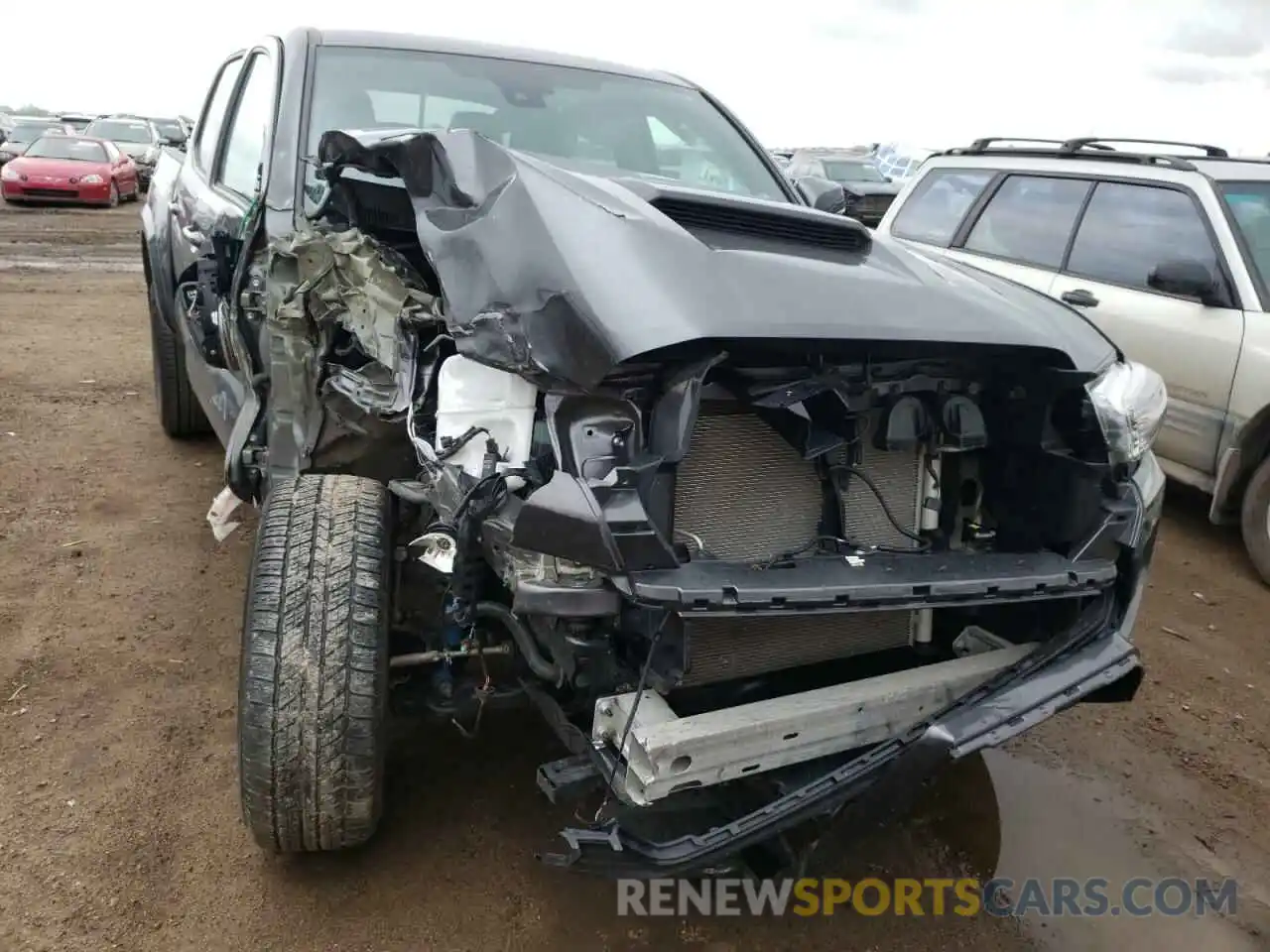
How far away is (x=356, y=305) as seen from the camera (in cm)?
260

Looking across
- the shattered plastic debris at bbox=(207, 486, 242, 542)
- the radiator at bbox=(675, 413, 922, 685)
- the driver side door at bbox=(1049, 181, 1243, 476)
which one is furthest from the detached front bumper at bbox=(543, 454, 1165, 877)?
the driver side door at bbox=(1049, 181, 1243, 476)

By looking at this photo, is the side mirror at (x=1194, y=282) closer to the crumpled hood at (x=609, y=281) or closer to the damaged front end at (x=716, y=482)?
the damaged front end at (x=716, y=482)

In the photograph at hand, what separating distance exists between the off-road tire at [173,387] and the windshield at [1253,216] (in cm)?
504

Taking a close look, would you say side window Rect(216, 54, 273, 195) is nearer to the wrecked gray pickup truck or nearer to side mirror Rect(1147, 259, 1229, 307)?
the wrecked gray pickup truck

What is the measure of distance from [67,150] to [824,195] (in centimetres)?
1905

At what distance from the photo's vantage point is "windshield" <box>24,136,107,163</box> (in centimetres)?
1803

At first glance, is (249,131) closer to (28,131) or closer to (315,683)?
(315,683)

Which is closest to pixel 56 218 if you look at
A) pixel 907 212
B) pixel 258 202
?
pixel 907 212

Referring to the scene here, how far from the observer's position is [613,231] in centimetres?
201

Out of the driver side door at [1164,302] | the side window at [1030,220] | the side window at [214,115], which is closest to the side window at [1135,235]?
the driver side door at [1164,302]

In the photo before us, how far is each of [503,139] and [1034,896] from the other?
2669 mm

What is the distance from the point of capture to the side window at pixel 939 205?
6.13 metres

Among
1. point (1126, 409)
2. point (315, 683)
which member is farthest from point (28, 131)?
point (1126, 409)

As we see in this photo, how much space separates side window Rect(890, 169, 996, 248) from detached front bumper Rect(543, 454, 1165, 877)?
4.39 metres
